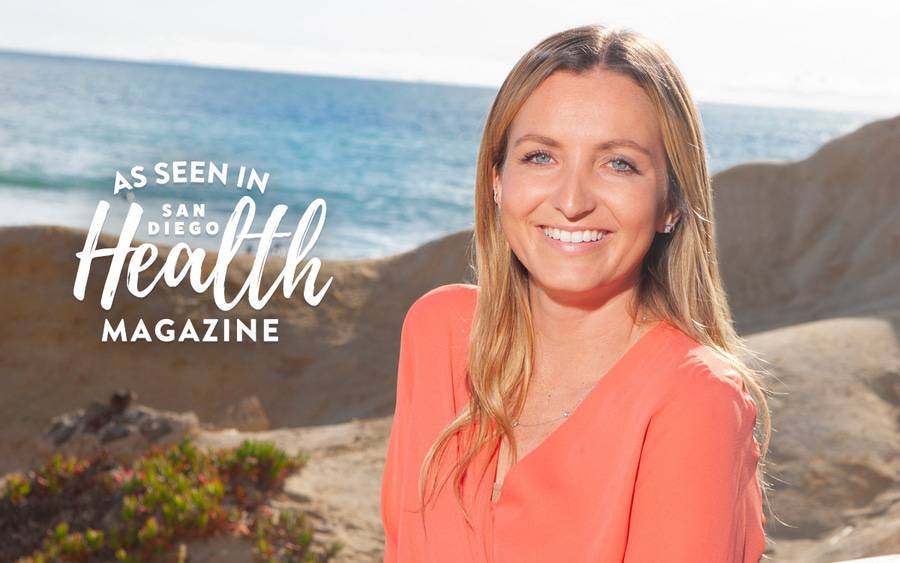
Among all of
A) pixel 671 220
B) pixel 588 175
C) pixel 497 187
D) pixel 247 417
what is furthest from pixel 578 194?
pixel 247 417

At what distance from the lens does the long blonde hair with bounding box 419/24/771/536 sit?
1879 millimetres

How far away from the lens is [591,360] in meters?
2.08

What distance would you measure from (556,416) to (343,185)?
29529mm

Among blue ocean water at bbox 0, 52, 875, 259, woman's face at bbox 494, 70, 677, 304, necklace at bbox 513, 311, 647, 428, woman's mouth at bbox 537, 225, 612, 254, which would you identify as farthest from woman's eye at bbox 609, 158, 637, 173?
blue ocean water at bbox 0, 52, 875, 259

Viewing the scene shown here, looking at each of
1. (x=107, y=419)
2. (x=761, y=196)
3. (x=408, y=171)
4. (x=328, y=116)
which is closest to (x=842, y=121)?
(x=328, y=116)

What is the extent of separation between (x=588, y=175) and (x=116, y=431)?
221 inches

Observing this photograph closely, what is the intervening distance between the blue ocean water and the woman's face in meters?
1.03

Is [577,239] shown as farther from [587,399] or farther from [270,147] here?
[270,147]

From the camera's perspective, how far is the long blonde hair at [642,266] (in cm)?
188

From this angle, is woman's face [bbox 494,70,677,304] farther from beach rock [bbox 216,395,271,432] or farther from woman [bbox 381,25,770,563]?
beach rock [bbox 216,395,271,432]

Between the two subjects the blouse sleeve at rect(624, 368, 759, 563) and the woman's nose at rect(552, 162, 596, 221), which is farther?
the woman's nose at rect(552, 162, 596, 221)

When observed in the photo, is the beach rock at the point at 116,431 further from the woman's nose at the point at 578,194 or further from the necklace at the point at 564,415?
the woman's nose at the point at 578,194

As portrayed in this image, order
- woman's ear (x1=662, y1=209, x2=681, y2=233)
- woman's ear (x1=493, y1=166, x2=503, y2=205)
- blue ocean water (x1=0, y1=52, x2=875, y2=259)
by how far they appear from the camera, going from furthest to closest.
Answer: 1. blue ocean water (x1=0, y1=52, x2=875, y2=259)
2. woman's ear (x1=493, y1=166, x2=503, y2=205)
3. woman's ear (x1=662, y1=209, x2=681, y2=233)

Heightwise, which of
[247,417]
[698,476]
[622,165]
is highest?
[622,165]
